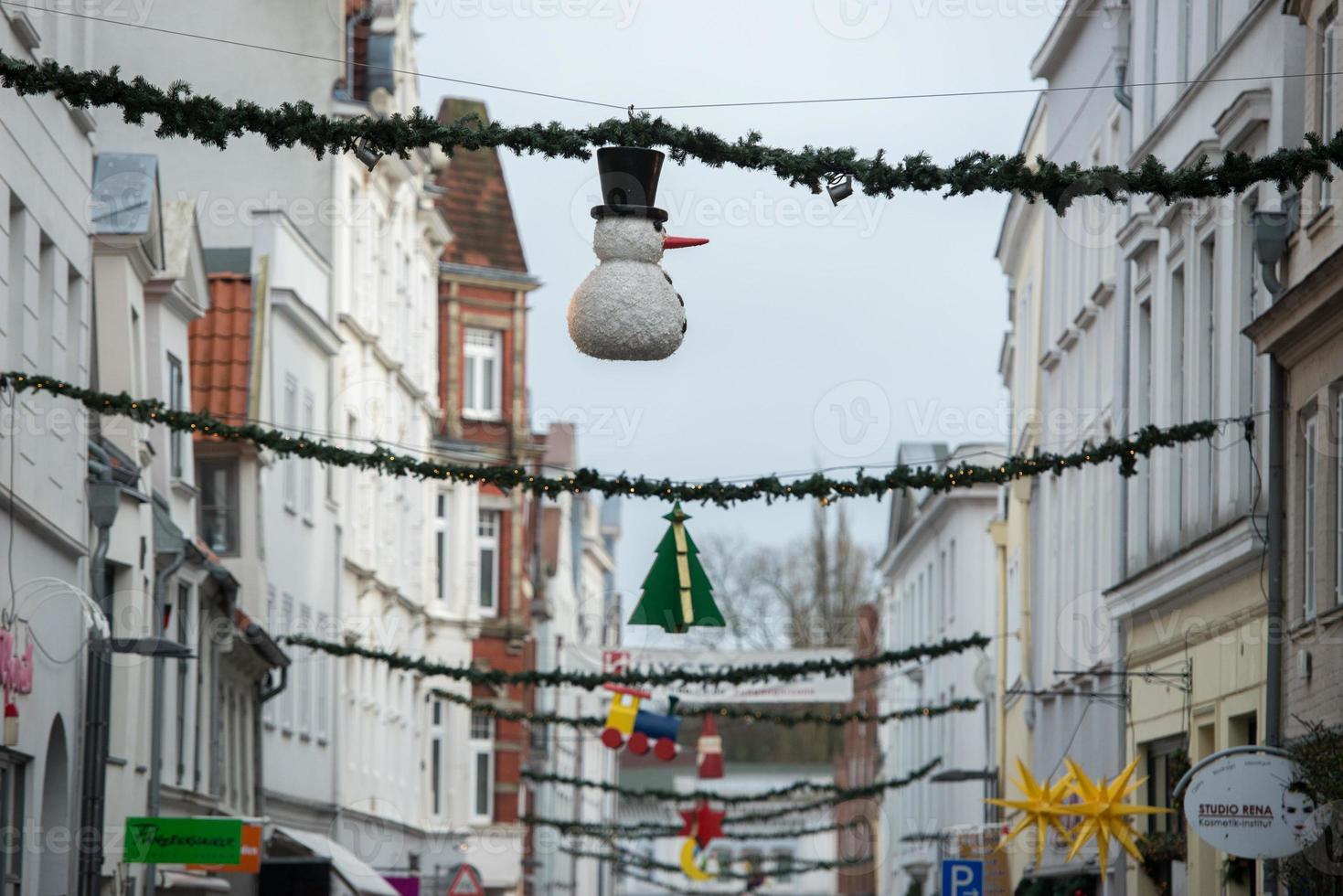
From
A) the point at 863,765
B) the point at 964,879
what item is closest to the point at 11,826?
the point at 964,879

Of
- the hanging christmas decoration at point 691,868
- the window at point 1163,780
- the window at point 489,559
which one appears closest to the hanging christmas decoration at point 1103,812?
the window at point 1163,780

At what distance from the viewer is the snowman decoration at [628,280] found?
1028 cm

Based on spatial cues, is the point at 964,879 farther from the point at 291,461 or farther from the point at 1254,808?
the point at 1254,808

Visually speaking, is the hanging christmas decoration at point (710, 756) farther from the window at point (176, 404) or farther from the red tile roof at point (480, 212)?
the red tile roof at point (480, 212)

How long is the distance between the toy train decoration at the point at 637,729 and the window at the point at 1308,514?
17.8 metres

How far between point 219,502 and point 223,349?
85.8 inches

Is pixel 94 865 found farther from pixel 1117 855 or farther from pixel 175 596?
pixel 1117 855

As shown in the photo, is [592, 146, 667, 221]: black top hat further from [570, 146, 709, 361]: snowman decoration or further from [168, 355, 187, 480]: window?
[168, 355, 187, 480]: window

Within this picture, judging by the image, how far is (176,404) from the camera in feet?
93.1

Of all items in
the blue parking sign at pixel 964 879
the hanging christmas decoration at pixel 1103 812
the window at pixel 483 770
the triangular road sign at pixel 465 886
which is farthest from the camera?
the window at pixel 483 770

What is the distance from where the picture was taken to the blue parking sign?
28.5 m

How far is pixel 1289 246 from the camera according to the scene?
727 inches

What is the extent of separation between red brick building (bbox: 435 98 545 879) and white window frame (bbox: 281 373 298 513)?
15809 mm

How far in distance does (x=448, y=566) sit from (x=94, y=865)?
3121cm
